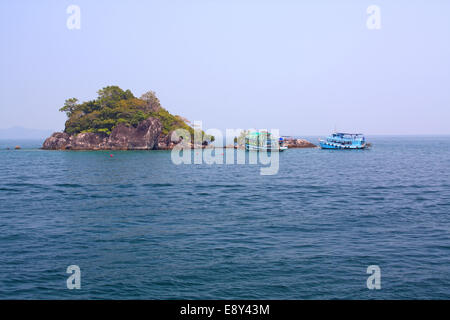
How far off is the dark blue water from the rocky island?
8643 centimetres

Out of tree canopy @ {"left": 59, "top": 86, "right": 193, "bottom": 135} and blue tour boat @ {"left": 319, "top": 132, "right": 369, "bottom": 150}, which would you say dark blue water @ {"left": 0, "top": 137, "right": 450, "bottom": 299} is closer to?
tree canopy @ {"left": 59, "top": 86, "right": 193, "bottom": 135}

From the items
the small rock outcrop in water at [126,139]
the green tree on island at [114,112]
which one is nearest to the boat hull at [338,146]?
the green tree on island at [114,112]

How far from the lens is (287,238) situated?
21.7m

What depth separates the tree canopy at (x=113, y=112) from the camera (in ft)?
420

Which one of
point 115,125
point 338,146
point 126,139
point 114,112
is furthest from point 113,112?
point 338,146

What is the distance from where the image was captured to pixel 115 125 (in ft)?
421

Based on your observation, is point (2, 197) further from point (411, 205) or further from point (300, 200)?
point (411, 205)

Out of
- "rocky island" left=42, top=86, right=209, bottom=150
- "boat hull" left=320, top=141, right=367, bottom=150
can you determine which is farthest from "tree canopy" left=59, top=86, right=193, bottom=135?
"boat hull" left=320, top=141, right=367, bottom=150

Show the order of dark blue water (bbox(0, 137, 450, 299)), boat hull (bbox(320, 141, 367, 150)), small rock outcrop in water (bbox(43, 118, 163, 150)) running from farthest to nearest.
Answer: boat hull (bbox(320, 141, 367, 150))
small rock outcrop in water (bbox(43, 118, 163, 150))
dark blue water (bbox(0, 137, 450, 299))

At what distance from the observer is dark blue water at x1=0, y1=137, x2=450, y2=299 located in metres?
15.2

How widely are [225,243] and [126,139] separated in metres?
110

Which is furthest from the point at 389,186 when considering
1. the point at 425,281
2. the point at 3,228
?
the point at 3,228
